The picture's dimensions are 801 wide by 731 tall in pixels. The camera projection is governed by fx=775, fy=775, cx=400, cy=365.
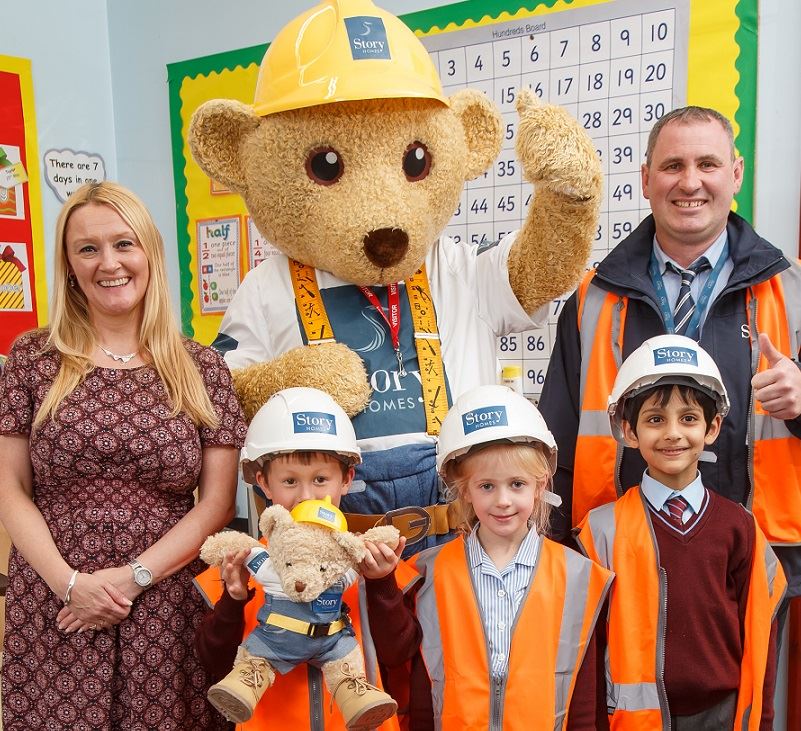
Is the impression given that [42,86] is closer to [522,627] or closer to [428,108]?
[428,108]

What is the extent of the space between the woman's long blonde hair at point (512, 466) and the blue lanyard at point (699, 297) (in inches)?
16.6

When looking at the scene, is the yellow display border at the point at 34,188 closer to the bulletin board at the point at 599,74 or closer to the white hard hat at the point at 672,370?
the bulletin board at the point at 599,74

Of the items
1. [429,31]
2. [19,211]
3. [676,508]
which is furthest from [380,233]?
[19,211]

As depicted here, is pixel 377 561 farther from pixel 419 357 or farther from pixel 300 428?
pixel 419 357

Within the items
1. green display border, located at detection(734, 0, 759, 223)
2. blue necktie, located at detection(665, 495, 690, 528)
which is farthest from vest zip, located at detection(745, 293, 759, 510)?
green display border, located at detection(734, 0, 759, 223)

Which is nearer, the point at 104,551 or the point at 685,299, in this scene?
the point at 104,551

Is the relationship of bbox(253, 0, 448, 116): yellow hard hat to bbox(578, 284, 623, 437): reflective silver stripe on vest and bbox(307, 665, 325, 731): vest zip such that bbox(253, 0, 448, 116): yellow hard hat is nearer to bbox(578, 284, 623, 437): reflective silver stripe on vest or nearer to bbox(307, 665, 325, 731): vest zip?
bbox(578, 284, 623, 437): reflective silver stripe on vest

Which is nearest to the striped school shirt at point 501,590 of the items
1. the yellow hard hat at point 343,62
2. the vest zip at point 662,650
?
the vest zip at point 662,650

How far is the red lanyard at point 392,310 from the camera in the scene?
170 centimetres

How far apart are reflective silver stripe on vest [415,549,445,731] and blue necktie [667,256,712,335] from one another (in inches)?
28.5

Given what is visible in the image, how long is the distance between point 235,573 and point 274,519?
0.41 feet

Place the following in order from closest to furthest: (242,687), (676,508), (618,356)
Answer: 1. (242,687)
2. (676,508)
3. (618,356)

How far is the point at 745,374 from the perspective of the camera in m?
1.56

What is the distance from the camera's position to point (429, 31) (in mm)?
2512
